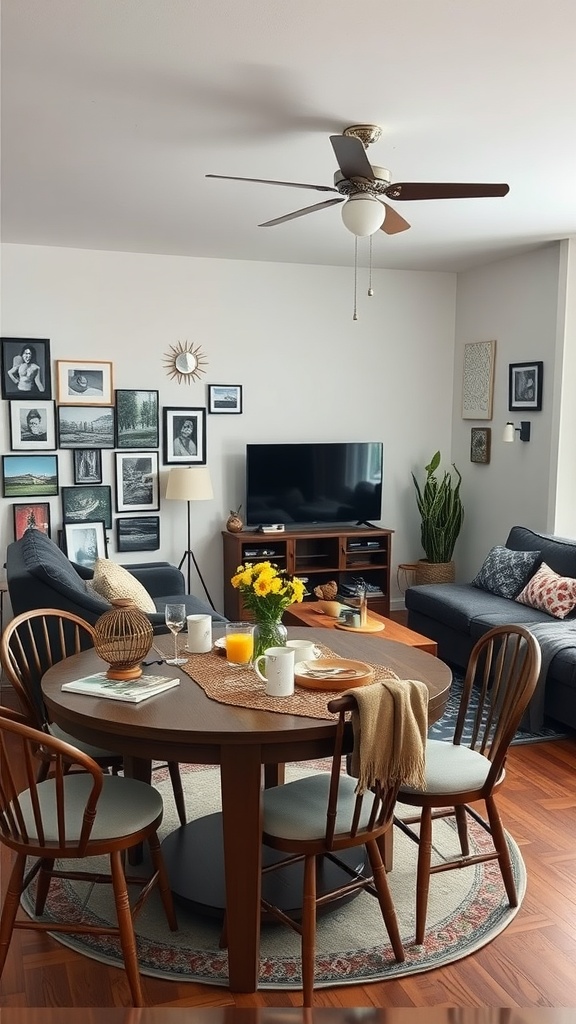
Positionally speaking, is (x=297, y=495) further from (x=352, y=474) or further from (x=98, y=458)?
(x=98, y=458)

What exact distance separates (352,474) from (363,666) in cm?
391

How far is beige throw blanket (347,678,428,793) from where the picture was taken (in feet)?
6.97

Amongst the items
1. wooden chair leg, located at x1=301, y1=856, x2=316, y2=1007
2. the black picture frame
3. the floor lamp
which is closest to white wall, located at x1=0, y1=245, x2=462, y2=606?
the floor lamp

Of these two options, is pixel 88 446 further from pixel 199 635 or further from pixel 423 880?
pixel 423 880

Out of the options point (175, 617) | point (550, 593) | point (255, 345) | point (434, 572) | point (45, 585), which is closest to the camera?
point (175, 617)

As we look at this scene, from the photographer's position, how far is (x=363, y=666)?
8.66 feet

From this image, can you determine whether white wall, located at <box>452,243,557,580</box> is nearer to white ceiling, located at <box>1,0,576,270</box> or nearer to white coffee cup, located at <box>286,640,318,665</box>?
white ceiling, located at <box>1,0,576,270</box>

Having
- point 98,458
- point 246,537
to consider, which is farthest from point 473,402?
point 98,458

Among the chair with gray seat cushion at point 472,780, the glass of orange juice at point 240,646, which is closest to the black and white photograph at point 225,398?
the glass of orange juice at point 240,646

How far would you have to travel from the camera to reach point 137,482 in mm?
6062

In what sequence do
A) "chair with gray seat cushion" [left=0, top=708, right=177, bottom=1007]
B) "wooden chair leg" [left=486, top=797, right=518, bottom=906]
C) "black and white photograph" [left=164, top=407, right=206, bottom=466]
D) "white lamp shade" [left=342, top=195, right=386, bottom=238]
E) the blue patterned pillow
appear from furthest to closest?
"black and white photograph" [left=164, top=407, right=206, bottom=466], the blue patterned pillow, "white lamp shade" [left=342, top=195, right=386, bottom=238], "wooden chair leg" [left=486, top=797, right=518, bottom=906], "chair with gray seat cushion" [left=0, top=708, right=177, bottom=1007]

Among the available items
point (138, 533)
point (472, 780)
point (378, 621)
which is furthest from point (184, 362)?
point (472, 780)

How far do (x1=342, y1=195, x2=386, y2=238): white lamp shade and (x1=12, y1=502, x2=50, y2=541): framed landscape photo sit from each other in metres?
3.29

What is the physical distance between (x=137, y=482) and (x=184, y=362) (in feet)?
3.02
